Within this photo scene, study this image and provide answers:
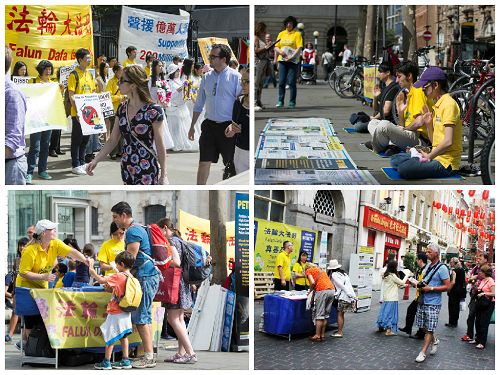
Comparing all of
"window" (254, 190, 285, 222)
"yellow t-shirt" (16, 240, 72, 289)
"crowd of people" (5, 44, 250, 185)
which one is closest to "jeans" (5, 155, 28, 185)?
"crowd of people" (5, 44, 250, 185)

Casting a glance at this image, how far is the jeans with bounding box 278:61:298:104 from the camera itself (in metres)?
5.82

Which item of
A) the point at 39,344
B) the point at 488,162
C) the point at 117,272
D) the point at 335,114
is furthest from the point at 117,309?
the point at 488,162

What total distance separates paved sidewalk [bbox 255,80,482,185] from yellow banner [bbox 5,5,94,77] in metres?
1.39

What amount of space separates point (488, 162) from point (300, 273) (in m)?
1.53

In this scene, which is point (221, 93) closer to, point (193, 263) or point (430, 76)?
point (193, 263)

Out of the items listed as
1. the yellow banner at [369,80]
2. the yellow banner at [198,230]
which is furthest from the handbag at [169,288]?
the yellow banner at [369,80]

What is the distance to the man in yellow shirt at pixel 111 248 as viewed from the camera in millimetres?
5363

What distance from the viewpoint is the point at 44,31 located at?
5.52 meters

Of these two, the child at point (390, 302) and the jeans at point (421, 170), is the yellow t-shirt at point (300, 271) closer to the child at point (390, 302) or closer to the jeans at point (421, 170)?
the child at point (390, 302)

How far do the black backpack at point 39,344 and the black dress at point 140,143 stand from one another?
1193 mm

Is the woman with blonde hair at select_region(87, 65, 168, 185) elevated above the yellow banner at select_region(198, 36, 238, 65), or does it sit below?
below

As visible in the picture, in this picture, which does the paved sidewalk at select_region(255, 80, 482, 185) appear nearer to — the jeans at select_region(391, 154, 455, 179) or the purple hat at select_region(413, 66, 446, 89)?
the jeans at select_region(391, 154, 455, 179)

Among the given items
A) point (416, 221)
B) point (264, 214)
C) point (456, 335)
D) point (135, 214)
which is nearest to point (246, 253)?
A: point (264, 214)

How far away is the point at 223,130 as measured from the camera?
547 cm
